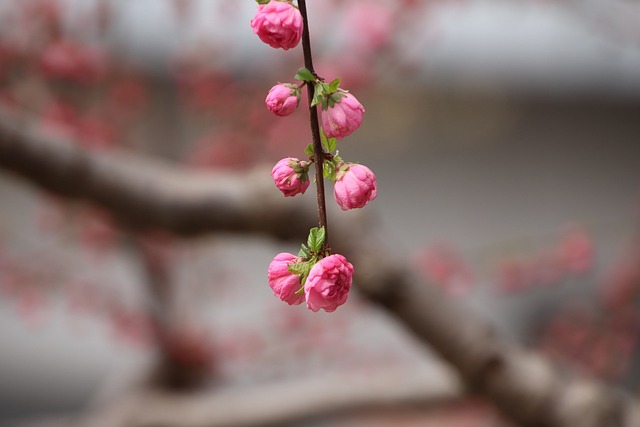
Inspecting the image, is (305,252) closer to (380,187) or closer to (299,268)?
(299,268)

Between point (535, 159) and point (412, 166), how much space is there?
1.82ft

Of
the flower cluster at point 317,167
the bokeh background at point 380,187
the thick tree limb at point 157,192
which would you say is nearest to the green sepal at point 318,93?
the flower cluster at point 317,167

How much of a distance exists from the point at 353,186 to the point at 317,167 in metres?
0.04

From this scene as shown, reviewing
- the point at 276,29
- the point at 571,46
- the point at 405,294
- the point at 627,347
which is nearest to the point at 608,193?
the point at 571,46

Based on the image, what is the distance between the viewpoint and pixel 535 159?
3.20 meters

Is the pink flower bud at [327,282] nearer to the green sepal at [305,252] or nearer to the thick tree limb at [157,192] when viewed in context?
the green sepal at [305,252]

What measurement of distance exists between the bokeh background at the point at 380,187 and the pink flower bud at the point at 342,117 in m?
0.94

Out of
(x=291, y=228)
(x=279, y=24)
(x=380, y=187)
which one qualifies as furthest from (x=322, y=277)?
(x=380, y=187)

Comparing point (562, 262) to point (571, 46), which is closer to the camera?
point (562, 262)

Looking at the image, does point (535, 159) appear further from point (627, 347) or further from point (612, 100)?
point (627, 347)

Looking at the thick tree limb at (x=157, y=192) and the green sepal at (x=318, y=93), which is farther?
the thick tree limb at (x=157, y=192)

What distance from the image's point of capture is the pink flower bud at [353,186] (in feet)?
1.13

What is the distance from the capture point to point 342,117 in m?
0.33

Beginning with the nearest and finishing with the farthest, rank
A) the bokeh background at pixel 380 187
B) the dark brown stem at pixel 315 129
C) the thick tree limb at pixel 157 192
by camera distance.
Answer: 1. the dark brown stem at pixel 315 129
2. the thick tree limb at pixel 157 192
3. the bokeh background at pixel 380 187
